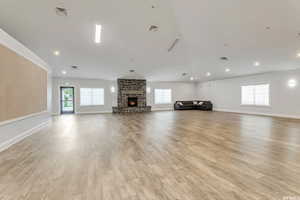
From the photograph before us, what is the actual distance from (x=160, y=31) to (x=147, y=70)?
4.48 meters

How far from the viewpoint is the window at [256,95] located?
9.27 m

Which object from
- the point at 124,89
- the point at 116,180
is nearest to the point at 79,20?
the point at 116,180

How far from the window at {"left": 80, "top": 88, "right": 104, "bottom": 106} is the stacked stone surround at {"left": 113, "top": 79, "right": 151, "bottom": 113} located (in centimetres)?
135

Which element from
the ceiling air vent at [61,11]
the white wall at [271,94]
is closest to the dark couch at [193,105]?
the white wall at [271,94]

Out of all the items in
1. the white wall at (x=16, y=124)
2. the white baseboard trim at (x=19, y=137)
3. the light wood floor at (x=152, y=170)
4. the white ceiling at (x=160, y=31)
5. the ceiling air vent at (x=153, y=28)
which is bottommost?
the light wood floor at (x=152, y=170)

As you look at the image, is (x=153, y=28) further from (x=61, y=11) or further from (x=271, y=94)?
(x=271, y=94)

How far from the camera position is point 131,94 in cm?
1193

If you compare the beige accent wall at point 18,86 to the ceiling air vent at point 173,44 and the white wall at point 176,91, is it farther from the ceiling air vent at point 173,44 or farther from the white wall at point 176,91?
the white wall at point 176,91

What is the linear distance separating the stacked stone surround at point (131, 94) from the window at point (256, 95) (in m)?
6.98

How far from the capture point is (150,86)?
13.1m

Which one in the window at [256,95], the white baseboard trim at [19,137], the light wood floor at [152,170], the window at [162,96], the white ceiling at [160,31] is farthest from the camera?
the window at [162,96]

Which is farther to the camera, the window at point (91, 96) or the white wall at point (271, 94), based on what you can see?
the window at point (91, 96)

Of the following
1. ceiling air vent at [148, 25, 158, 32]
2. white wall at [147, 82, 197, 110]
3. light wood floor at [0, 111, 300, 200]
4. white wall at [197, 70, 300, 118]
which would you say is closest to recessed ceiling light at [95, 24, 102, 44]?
ceiling air vent at [148, 25, 158, 32]

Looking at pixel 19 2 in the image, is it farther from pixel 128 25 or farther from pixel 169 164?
pixel 169 164
